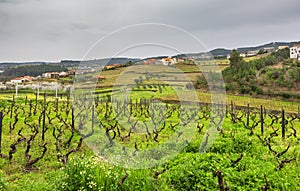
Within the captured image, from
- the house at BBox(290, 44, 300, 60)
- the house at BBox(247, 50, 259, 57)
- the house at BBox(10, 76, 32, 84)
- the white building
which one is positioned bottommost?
the white building

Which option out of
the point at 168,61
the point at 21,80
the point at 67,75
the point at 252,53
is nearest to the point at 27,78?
the point at 21,80

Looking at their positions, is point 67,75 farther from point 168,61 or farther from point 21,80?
point 21,80

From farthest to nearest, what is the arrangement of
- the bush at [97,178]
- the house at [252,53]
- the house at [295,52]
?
the house at [252,53], the house at [295,52], the bush at [97,178]

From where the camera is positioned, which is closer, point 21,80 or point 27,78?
point 21,80

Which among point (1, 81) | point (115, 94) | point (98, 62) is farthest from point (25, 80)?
point (98, 62)

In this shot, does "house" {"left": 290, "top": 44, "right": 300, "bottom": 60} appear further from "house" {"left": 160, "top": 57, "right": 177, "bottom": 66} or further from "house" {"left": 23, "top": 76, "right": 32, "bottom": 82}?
"house" {"left": 160, "top": 57, "right": 177, "bottom": 66}

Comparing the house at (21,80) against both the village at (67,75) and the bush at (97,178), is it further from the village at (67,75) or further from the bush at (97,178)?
the bush at (97,178)

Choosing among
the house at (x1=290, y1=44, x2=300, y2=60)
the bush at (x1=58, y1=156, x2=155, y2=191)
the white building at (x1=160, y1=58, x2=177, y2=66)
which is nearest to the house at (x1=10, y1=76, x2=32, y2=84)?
the white building at (x1=160, y1=58, x2=177, y2=66)

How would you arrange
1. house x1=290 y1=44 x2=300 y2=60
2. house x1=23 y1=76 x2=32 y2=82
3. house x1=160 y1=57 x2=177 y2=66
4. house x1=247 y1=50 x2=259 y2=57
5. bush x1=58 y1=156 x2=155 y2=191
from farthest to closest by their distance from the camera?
house x1=247 y1=50 x2=259 y2=57 → house x1=290 y1=44 x2=300 y2=60 → house x1=23 y1=76 x2=32 y2=82 → house x1=160 y1=57 x2=177 y2=66 → bush x1=58 y1=156 x2=155 y2=191

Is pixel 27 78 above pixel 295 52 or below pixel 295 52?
below

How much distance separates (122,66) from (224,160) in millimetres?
3810

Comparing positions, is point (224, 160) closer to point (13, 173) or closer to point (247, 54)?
point (13, 173)

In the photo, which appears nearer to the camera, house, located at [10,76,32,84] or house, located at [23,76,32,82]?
house, located at [10,76,32,84]

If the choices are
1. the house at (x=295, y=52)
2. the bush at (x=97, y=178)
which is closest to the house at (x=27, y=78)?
the bush at (x=97, y=178)
